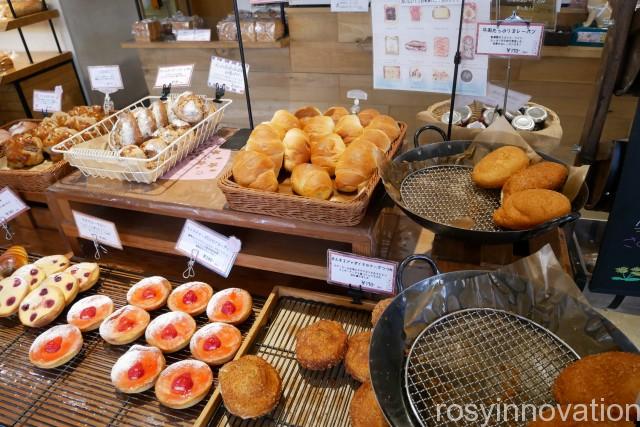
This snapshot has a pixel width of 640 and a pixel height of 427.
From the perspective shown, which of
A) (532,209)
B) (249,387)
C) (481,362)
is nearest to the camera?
(481,362)

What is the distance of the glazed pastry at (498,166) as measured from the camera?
1.33 meters

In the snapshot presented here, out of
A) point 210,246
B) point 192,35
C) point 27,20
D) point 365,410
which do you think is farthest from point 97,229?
point 192,35

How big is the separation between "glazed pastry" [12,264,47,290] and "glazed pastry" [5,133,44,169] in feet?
1.50

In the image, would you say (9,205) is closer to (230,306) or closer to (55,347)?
(55,347)

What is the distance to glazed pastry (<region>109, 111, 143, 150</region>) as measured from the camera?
174 cm

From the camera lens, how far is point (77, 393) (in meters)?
1.41

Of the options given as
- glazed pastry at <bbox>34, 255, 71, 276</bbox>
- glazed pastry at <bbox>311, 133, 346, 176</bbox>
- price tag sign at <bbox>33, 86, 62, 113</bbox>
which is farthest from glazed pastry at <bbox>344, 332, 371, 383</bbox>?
price tag sign at <bbox>33, 86, 62, 113</bbox>

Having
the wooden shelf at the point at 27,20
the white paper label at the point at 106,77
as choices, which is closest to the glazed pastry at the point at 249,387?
the white paper label at the point at 106,77

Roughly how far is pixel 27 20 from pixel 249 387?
3512 millimetres

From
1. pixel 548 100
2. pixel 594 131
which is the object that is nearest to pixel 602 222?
pixel 594 131

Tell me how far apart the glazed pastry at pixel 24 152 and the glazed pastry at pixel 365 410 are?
1704mm

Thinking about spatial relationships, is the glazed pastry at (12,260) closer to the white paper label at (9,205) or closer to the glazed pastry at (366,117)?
the white paper label at (9,205)

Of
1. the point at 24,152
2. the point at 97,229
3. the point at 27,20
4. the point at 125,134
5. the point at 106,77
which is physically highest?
the point at 27,20

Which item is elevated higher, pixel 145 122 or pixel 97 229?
pixel 145 122
